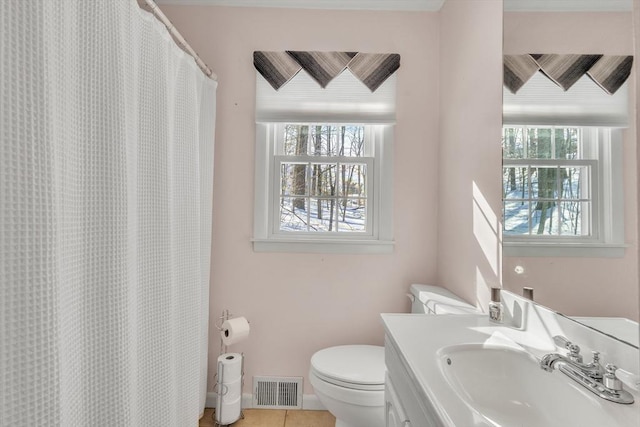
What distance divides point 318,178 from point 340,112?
0.41 metres

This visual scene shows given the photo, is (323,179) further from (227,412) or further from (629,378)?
(629,378)

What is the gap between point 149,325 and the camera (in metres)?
1.15

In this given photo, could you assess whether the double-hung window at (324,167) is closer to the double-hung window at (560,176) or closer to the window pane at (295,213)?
the window pane at (295,213)

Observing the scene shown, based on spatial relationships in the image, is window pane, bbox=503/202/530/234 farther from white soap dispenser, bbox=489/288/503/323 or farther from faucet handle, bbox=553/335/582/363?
faucet handle, bbox=553/335/582/363

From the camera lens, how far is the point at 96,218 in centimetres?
89

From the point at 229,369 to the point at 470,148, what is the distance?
1636 mm

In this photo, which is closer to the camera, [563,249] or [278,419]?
[563,249]

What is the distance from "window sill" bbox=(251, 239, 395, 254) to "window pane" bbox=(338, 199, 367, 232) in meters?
0.12

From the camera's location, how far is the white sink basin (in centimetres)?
69

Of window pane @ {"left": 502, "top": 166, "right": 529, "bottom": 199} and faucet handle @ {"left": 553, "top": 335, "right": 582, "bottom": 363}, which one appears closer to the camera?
faucet handle @ {"left": 553, "top": 335, "right": 582, "bottom": 363}

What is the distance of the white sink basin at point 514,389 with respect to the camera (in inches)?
27.3

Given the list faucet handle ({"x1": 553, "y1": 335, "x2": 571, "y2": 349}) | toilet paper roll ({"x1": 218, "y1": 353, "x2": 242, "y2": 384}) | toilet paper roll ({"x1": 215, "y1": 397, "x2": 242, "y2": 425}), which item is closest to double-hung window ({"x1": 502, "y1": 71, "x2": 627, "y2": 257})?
faucet handle ({"x1": 553, "y1": 335, "x2": 571, "y2": 349})

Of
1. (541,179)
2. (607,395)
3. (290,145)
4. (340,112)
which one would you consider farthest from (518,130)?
(290,145)

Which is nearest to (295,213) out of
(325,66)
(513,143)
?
(325,66)
